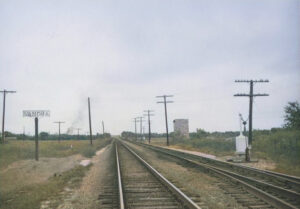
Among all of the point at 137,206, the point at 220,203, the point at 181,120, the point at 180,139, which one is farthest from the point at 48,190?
the point at 181,120

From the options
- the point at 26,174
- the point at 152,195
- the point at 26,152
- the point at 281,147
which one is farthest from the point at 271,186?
the point at 26,152

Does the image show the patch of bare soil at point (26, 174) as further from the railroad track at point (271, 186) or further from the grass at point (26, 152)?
the railroad track at point (271, 186)

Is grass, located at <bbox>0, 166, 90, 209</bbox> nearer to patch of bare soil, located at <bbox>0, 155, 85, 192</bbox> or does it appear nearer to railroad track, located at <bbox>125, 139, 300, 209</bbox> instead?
patch of bare soil, located at <bbox>0, 155, 85, 192</bbox>

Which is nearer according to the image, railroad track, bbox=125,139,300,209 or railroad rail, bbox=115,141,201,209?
railroad rail, bbox=115,141,201,209

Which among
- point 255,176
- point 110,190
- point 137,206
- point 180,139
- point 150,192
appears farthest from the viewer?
point 180,139

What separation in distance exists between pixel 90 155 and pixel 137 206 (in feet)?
85.3

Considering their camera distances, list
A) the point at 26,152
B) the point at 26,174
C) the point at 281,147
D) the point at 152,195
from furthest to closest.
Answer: the point at 26,152 → the point at 281,147 → the point at 26,174 → the point at 152,195

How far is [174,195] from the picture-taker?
9406mm

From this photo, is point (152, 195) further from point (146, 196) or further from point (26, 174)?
point (26, 174)

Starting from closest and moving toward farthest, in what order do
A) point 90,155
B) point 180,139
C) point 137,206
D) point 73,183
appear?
point 137,206
point 73,183
point 90,155
point 180,139

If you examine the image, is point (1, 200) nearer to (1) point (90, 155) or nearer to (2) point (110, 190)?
(2) point (110, 190)

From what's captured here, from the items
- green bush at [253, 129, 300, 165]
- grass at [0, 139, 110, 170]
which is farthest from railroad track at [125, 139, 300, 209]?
grass at [0, 139, 110, 170]

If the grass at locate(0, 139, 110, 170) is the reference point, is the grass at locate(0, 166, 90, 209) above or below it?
above

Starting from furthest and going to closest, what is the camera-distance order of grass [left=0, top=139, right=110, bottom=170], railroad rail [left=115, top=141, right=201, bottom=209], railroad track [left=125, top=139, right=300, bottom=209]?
grass [left=0, top=139, right=110, bottom=170]
railroad track [left=125, top=139, right=300, bottom=209]
railroad rail [left=115, top=141, right=201, bottom=209]
